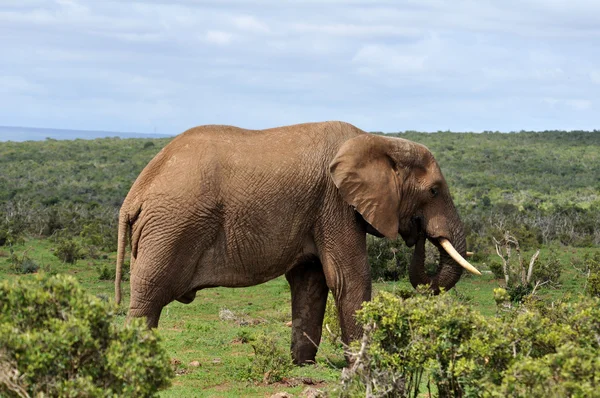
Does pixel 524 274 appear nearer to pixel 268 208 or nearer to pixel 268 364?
pixel 268 364

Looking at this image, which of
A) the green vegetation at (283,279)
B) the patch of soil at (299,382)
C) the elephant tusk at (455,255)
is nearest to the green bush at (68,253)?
the green vegetation at (283,279)

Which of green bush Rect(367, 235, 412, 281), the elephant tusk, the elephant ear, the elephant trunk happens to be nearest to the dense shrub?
the elephant ear

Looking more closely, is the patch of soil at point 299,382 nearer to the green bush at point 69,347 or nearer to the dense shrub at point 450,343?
the dense shrub at point 450,343

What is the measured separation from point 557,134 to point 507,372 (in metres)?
88.4

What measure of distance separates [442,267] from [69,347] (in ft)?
17.7

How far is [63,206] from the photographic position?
38062 mm

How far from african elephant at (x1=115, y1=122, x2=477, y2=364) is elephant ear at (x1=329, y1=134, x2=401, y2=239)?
1 centimetres

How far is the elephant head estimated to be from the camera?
31.7 ft

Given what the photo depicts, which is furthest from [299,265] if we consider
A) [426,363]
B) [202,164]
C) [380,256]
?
[380,256]

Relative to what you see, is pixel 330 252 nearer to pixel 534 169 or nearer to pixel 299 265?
pixel 299 265

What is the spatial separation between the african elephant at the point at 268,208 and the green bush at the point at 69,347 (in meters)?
3.04

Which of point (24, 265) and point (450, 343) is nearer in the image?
point (450, 343)

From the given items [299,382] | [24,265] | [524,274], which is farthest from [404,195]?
[24,265]

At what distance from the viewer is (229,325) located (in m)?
15.1
